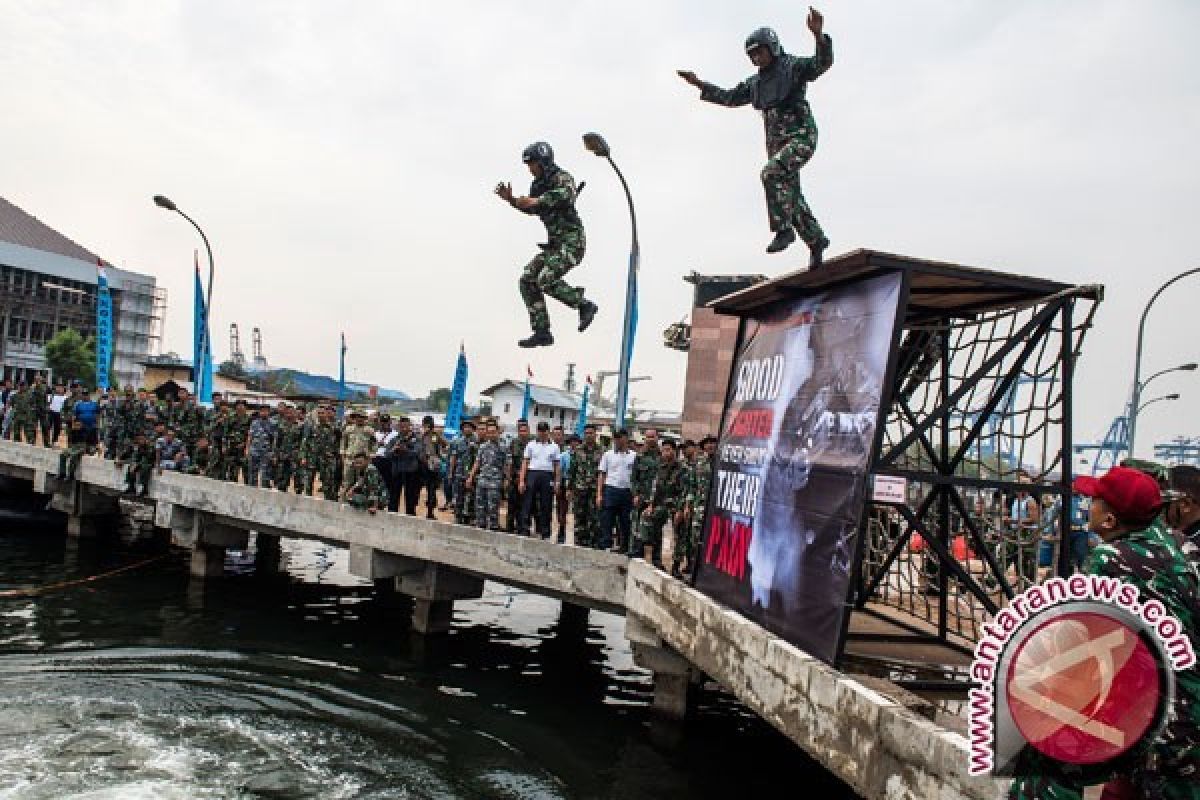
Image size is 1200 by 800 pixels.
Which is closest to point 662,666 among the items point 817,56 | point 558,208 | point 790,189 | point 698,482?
point 698,482

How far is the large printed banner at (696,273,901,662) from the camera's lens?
5945mm

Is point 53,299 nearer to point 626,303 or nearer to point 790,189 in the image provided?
point 626,303

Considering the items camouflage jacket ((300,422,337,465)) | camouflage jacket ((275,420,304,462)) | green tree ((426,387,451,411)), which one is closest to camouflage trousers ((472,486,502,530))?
camouflage jacket ((300,422,337,465))

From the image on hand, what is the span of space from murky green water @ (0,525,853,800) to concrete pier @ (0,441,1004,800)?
0.92 metres

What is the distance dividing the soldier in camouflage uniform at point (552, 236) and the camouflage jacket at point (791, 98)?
196 cm

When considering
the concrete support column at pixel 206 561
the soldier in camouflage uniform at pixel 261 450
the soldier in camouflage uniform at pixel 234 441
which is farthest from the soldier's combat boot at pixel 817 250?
the concrete support column at pixel 206 561

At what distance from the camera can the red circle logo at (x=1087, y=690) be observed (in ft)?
8.93

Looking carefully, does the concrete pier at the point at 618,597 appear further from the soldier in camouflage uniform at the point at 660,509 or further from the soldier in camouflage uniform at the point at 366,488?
the soldier in camouflage uniform at the point at 660,509

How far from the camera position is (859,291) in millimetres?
6484

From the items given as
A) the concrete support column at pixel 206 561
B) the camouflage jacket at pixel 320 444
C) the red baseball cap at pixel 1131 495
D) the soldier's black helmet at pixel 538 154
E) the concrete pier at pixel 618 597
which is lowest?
the concrete support column at pixel 206 561

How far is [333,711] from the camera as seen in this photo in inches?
383

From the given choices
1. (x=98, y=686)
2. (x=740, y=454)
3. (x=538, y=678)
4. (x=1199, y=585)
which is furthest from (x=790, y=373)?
(x=98, y=686)

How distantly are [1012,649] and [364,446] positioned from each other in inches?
450

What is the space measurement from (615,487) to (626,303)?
378 cm
